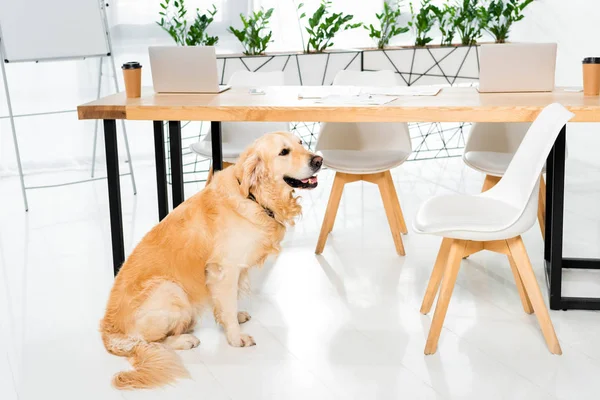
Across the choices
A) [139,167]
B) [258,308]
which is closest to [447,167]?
[139,167]

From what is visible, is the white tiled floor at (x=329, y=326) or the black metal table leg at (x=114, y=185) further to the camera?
the black metal table leg at (x=114, y=185)

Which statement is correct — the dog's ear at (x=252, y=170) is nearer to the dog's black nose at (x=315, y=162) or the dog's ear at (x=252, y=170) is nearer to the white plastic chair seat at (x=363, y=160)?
the dog's black nose at (x=315, y=162)

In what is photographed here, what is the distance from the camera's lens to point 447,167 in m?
5.29

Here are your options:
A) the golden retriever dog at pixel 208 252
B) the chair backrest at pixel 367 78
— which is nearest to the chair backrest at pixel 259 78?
the chair backrest at pixel 367 78

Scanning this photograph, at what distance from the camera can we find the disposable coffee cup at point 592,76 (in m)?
2.96

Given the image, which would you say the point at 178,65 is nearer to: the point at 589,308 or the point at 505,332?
the point at 505,332

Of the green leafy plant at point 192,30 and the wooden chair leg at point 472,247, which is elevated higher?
the green leafy plant at point 192,30

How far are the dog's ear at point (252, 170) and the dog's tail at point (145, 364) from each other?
0.61 meters

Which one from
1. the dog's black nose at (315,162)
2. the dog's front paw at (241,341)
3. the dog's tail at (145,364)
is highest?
the dog's black nose at (315,162)

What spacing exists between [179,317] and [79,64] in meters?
3.56

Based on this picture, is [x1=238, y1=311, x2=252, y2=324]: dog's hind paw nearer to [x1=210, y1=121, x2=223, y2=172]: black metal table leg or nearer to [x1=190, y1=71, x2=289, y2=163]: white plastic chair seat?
[x1=210, y1=121, x2=223, y2=172]: black metal table leg

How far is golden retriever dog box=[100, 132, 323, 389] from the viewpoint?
8.17 feet

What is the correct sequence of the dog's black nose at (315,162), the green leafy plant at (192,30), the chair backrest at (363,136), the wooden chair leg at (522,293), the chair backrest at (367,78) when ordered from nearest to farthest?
the dog's black nose at (315,162) < the wooden chair leg at (522,293) < the chair backrest at (363,136) < the chair backrest at (367,78) < the green leafy plant at (192,30)

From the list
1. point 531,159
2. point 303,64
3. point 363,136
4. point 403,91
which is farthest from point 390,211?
point 303,64
